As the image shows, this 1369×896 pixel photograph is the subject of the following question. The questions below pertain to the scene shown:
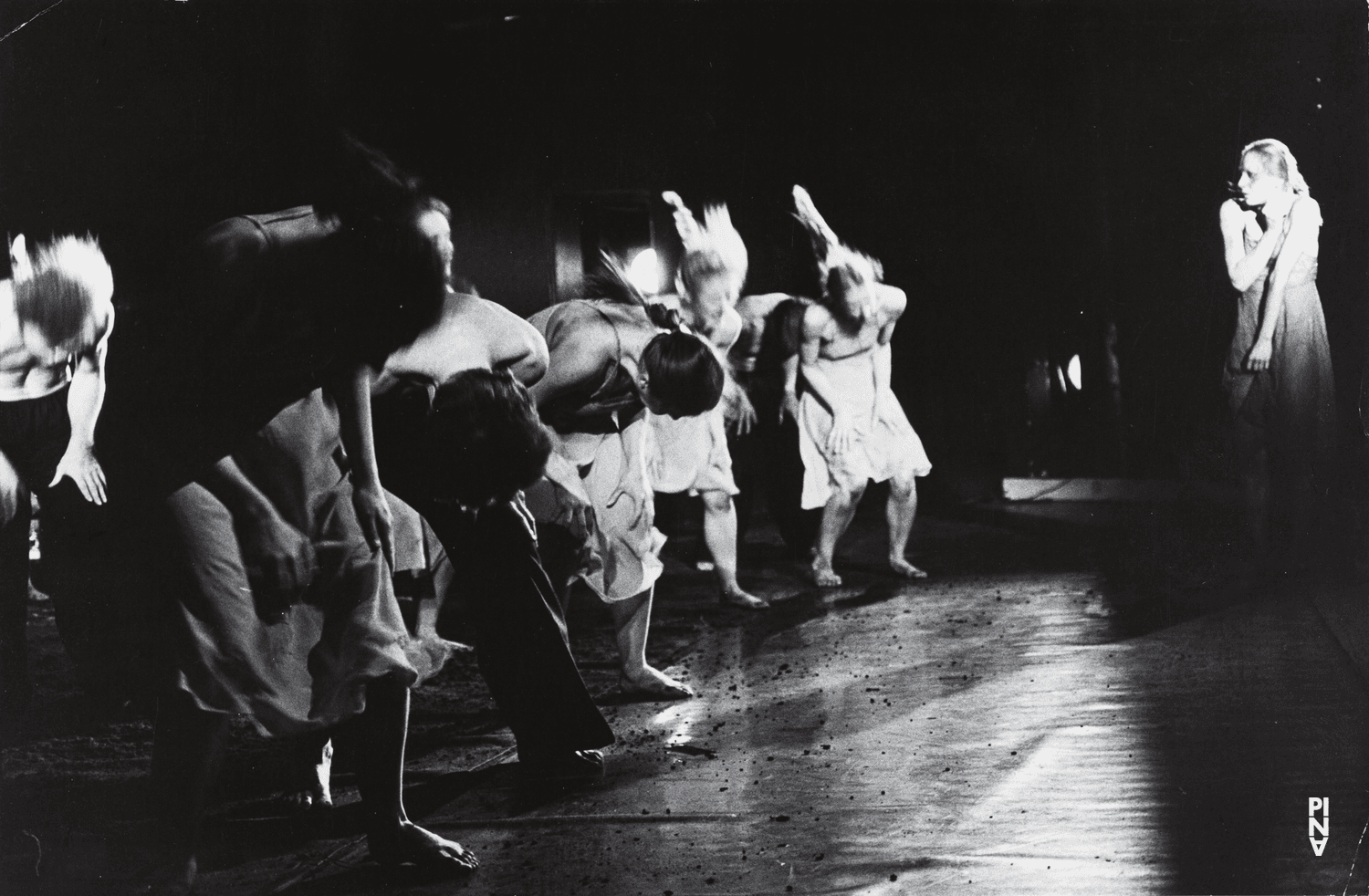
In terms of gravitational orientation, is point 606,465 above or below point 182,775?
above

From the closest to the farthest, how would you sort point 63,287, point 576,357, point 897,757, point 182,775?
1. point 182,775
2. point 63,287
3. point 897,757
4. point 576,357

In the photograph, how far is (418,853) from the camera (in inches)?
122

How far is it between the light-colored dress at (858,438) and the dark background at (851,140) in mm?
71

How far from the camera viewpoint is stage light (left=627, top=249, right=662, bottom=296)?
11.9 feet

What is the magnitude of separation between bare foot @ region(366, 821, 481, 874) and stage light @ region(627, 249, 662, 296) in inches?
64.3

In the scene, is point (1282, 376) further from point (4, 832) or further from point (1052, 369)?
point (4, 832)

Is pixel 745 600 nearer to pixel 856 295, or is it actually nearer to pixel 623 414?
pixel 623 414

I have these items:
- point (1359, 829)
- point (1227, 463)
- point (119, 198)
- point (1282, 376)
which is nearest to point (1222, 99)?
point (1282, 376)

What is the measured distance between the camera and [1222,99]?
12.5ft

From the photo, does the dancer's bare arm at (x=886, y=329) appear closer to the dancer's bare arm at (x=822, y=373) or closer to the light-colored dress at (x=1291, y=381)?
the dancer's bare arm at (x=822, y=373)

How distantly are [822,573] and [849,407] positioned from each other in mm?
522

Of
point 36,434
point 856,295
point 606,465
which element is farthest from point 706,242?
point 36,434

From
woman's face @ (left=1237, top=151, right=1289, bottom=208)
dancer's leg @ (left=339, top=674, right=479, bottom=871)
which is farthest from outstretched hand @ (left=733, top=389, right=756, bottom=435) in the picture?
woman's face @ (left=1237, top=151, right=1289, bottom=208)

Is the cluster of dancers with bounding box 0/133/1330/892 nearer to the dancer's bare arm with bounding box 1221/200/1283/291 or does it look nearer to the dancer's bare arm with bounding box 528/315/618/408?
the dancer's bare arm with bounding box 528/315/618/408
